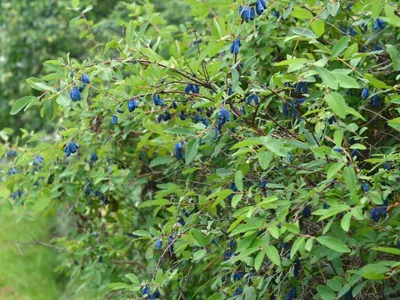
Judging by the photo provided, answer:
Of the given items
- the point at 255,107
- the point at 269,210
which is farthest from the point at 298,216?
the point at 255,107

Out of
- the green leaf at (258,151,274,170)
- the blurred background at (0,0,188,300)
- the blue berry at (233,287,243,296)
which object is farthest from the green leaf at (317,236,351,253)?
the blurred background at (0,0,188,300)

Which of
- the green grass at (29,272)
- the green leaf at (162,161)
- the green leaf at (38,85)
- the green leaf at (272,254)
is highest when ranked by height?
the green leaf at (38,85)

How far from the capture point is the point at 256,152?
69.0 inches

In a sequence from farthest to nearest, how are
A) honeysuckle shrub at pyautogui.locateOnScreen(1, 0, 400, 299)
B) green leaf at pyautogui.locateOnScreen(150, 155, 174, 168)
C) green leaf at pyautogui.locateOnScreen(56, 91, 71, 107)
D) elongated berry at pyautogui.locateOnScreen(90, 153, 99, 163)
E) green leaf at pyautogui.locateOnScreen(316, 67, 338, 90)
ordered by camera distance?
elongated berry at pyautogui.locateOnScreen(90, 153, 99, 163), green leaf at pyautogui.locateOnScreen(150, 155, 174, 168), green leaf at pyautogui.locateOnScreen(56, 91, 71, 107), honeysuckle shrub at pyautogui.locateOnScreen(1, 0, 400, 299), green leaf at pyautogui.locateOnScreen(316, 67, 338, 90)

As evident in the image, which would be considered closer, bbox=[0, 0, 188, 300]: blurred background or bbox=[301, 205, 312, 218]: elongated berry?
bbox=[301, 205, 312, 218]: elongated berry

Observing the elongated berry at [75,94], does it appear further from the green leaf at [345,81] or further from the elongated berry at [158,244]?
the green leaf at [345,81]

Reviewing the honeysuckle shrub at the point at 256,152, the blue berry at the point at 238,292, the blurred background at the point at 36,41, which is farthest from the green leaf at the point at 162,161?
the blurred background at the point at 36,41

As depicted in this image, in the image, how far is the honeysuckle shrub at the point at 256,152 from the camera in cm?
167

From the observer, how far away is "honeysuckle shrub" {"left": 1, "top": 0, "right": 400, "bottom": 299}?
5.49 feet

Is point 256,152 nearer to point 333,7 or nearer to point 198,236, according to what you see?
point 198,236

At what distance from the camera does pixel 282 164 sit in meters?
2.02

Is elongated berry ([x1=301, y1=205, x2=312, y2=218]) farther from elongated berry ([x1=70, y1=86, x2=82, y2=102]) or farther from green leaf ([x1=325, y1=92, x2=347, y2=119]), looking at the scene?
elongated berry ([x1=70, y1=86, x2=82, y2=102])

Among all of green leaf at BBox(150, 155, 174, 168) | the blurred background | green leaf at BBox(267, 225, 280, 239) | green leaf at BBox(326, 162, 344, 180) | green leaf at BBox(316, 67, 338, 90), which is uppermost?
green leaf at BBox(316, 67, 338, 90)

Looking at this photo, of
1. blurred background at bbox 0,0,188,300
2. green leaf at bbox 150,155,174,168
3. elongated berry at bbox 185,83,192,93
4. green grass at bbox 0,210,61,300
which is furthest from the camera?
blurred background at bbox 0,0,188,300
